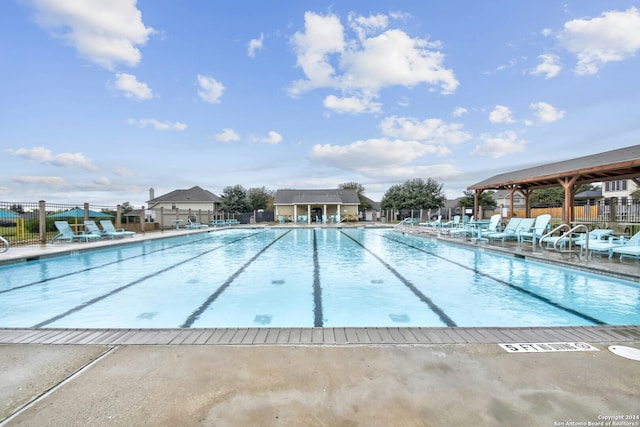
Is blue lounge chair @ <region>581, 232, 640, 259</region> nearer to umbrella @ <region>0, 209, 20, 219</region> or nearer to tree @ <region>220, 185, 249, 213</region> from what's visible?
umbrella @ <region>0, 209, 20, 219</region>

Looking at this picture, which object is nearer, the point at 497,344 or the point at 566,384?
the point at 566,384

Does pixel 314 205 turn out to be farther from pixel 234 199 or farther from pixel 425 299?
pixel 425 299

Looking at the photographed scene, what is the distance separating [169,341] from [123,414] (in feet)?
3.18

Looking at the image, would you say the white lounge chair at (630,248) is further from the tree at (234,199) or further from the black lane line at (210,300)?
the tree at (234,199)

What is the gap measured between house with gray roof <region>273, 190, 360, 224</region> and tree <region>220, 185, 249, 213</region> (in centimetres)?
420

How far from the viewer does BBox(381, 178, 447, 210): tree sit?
3381cm

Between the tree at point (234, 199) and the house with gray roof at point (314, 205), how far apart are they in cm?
420

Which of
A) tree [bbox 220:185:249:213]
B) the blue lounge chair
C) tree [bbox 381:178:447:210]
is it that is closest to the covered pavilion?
the blue lounge chair

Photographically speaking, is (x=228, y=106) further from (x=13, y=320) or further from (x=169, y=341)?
(x=169, y=341)

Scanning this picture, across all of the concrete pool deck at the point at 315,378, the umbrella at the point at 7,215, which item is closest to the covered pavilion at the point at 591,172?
the concrete pool deck at the point at 315,378

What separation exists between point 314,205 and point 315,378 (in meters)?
32.8

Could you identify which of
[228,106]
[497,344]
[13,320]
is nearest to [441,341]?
[497,344]

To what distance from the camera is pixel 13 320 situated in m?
4.14

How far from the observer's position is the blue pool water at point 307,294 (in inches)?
167
